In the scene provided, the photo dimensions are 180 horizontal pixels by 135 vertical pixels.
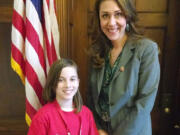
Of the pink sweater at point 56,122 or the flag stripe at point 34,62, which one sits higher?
the flag stripe at point 34,62

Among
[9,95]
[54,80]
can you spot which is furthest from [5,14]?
[54,80]

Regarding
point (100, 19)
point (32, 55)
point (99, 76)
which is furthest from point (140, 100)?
point (32, 55)

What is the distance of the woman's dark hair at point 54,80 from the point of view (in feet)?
4.13

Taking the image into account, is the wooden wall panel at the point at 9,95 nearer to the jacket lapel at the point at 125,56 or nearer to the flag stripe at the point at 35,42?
the flag stripe at the point at 35,42

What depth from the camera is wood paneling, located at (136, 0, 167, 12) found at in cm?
177

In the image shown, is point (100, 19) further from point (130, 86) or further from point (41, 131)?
point (41, 131)

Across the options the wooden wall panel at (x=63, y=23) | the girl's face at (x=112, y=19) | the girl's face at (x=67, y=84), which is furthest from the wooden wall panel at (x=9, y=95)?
Answer: the girl's face at (x=112, y=19)

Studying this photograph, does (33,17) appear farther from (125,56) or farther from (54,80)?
(125,56)

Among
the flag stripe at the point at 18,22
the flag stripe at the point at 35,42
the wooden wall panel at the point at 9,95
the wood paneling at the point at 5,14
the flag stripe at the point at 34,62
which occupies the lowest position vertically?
the wooden wall panel at the point at 9,95

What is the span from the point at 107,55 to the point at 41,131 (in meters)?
0.60

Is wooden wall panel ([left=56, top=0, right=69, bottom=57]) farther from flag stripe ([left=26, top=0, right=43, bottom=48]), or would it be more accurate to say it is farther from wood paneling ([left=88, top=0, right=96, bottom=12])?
flag stripe ([left=26, top=0, right=43, bottom=48])

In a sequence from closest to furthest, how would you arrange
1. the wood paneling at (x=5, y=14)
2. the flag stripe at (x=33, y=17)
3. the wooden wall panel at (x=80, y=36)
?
the flag stripe at (x=33, y=17) < the wood paneling at (x=5, y=14) < the wooden wall panel at (x=80, y=36)

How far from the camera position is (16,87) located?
180 centimetres

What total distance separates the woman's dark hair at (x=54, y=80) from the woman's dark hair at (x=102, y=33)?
0.65ft
